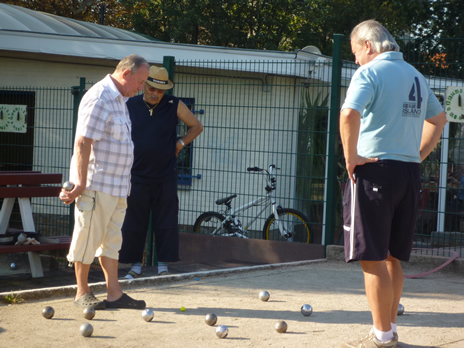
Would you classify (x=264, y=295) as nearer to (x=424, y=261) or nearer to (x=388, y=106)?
(x=388, y=106)

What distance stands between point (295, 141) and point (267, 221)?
47.1 inches

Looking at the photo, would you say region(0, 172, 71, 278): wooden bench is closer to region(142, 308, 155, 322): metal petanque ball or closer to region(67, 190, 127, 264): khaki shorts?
region(67, 190, 127, 264): khaki shorts

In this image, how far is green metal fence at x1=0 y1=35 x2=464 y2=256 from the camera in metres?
6.39

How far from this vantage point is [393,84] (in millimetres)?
3338

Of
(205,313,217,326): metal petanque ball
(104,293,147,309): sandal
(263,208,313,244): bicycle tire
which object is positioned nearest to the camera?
(205,313,217,326): metal petanque ball

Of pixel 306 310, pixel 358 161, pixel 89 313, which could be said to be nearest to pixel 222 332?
pixel 306 310

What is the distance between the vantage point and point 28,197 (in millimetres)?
6152

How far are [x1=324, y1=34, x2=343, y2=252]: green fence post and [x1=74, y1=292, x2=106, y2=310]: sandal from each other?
325 cm

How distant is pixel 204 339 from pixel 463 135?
408cm

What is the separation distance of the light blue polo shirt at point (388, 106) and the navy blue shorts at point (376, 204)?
0.09 meters

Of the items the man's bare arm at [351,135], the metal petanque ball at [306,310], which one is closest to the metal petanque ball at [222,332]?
the metal petanque ball at [306,310]

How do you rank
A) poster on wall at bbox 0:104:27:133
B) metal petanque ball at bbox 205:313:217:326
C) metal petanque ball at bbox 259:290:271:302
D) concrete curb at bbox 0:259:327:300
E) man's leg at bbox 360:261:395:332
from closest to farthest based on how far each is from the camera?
1. man's leg at bbox 360:261:395:332
2. metal petanque ball at bbox 205:313:217:326
3. concrete curb at bbox 0:259:327:300
4. metal petanque ball at bbox 259:290:271:302
5. poster on wall at bbox 0:104:27:133

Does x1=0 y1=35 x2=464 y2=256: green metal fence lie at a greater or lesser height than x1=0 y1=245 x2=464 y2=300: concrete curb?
greater

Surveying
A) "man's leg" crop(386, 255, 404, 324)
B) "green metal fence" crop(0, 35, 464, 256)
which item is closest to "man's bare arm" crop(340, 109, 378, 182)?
"man's leg" crop(386, 255, 404, 324)
